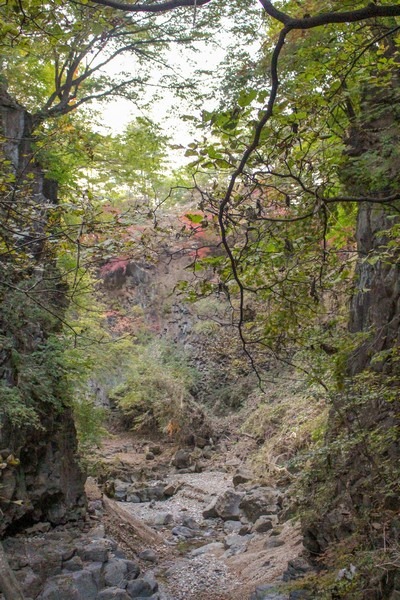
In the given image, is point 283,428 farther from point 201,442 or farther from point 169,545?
point 201,442

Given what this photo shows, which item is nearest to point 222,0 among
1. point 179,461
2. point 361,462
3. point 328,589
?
point 361,462

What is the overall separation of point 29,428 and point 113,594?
8.37 feet

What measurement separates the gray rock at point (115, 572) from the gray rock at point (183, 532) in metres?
2.88

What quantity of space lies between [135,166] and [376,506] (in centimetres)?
752

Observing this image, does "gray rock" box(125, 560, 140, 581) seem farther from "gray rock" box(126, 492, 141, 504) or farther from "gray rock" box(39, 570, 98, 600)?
"gray rock" box(126, 492, 141, 504)

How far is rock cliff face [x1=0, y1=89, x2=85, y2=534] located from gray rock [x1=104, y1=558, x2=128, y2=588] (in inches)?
48.8

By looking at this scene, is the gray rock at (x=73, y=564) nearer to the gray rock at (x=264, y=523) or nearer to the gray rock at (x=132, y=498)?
the gray rock at (x=264, y=523)

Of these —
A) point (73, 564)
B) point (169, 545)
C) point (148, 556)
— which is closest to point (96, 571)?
point (73, 564)

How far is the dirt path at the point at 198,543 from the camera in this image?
757 centimetres

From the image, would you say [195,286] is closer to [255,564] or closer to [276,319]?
[276,319]

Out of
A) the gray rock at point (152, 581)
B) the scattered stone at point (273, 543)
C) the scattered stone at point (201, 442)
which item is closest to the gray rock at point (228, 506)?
the scattered stone at point (273, 543)

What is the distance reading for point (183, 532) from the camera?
10227 mm

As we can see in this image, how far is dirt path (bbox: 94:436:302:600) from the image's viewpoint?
757cm

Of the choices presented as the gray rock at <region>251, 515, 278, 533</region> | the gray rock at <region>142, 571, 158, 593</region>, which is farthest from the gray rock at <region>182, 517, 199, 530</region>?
the gray rock at <region>142, 571, 158, 593</region>
